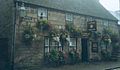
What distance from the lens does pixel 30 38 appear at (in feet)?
48.1

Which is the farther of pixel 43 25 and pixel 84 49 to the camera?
pixel 84 49

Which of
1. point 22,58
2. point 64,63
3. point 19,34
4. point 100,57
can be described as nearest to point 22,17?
point 19,34

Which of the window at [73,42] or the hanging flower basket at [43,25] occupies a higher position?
the hanging flower basket at [43,25]

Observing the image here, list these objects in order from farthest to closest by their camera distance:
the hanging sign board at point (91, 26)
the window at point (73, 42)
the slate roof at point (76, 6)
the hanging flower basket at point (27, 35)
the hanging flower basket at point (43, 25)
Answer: the hanging sign board at point (91, 26) → the window at point (73, 42) → the slate roof at point (76, 6) → the hanging flower basket at point (43, 25) → the hanging flower basket at point (27, 35)

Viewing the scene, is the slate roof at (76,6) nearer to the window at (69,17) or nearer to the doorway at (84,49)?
the window at (69,17)

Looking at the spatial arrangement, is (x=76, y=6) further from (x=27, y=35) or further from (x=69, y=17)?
(x=27, y=35)

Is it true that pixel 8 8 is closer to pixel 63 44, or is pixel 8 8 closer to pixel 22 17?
pixel 22 17

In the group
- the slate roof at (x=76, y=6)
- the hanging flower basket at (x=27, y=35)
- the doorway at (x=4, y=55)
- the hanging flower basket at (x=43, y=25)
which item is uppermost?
the slate roof at (x=76, y=6)

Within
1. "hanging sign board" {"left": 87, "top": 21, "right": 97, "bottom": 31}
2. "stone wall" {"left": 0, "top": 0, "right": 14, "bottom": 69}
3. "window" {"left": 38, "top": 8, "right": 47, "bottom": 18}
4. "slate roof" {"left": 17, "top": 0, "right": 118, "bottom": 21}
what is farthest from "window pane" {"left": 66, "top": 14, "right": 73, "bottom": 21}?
"stone wall" {"left": 0, "top": 0, "right": 14, "bottom": 69}

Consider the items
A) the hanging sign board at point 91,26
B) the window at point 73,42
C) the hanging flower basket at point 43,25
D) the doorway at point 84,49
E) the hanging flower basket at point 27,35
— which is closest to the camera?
the hanging flower basket at point 27,35

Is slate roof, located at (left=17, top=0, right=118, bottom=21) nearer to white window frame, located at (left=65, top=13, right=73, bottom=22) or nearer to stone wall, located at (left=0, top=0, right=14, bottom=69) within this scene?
white window frame, located at (left=65, top=13, right=73, bottom=22)

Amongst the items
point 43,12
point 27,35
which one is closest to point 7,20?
point 27,35

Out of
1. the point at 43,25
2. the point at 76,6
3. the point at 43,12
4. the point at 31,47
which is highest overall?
the point at 76,6

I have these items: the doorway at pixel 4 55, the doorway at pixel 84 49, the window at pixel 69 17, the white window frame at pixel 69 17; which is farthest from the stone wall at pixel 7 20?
the doorway at pixel 84 49
